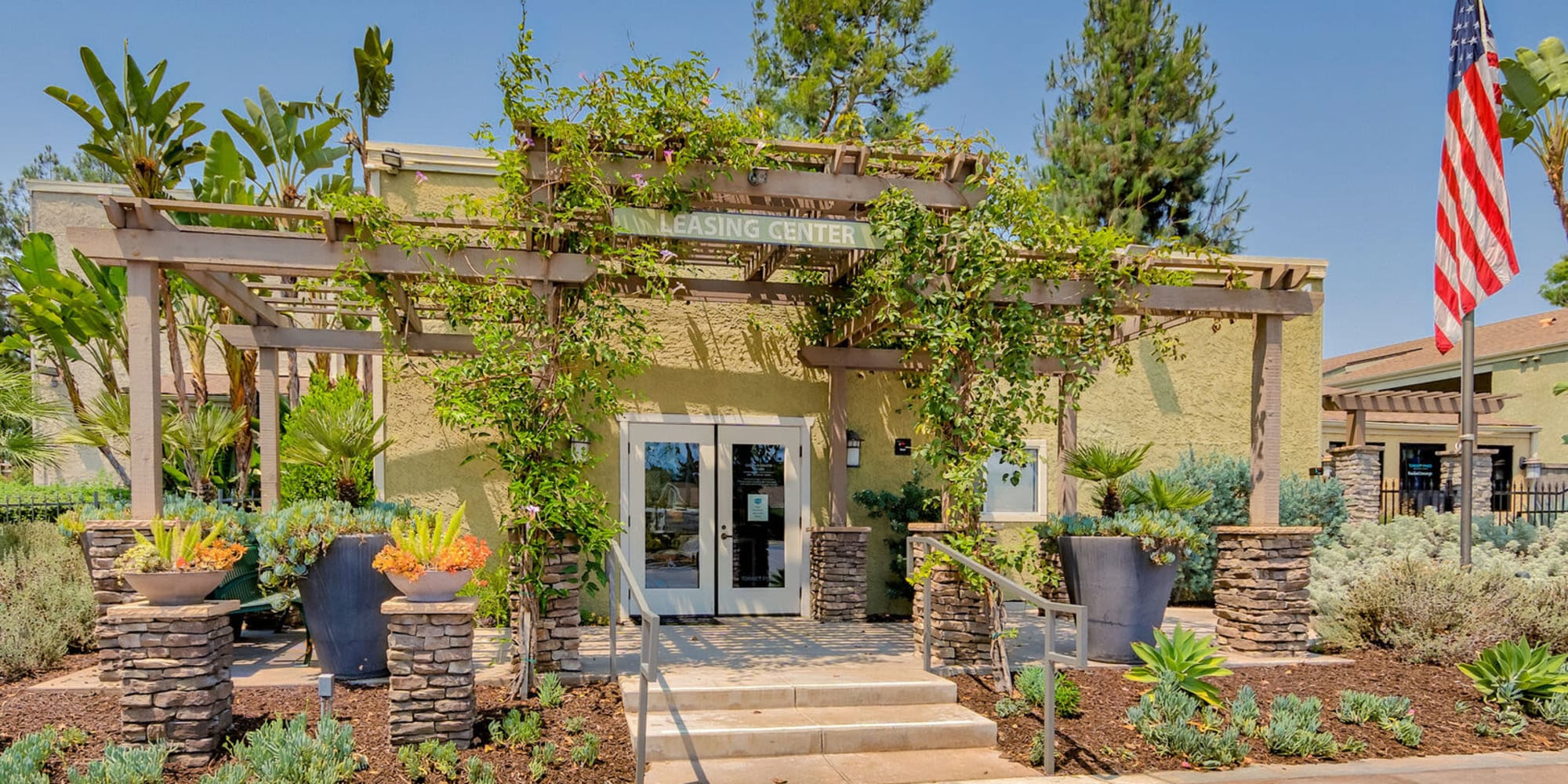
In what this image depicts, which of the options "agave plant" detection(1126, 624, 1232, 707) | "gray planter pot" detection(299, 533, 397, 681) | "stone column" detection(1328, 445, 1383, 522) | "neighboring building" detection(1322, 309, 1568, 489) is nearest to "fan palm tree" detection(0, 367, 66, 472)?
"gray planter pot" detection(299, 533, 397, 681)

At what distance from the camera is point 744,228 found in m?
6.79

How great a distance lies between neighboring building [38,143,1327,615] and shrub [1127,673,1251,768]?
3929mm

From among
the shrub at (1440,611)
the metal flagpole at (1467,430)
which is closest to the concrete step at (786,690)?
the shrub at (1440,611)

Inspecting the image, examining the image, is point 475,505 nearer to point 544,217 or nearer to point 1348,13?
point 544,217

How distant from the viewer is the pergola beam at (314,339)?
29.1 feet

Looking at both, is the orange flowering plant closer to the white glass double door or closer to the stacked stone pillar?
the stacked stone pillar

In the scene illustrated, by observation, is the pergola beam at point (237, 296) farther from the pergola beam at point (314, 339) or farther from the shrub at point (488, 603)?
the shrub at point (488, 603)

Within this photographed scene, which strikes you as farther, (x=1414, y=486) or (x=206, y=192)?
(x=1414, y=486)

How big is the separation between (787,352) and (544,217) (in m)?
4.30

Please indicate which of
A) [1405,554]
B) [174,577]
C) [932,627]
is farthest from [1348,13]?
[174,577]

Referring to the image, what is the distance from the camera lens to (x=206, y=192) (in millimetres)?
11234

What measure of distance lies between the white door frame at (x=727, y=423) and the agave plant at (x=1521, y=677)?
580cm

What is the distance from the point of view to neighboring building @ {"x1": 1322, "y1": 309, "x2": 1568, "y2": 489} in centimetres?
2075

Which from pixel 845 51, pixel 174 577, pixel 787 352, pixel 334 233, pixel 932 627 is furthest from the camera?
pixel 845 51
